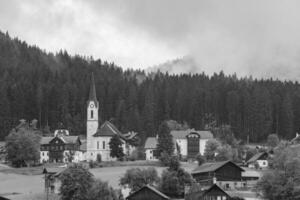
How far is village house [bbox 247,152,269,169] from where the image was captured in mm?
112956

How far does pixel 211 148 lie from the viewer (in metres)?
123

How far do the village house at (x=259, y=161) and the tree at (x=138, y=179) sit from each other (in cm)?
3218

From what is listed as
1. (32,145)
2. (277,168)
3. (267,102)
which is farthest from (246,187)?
(267,102)

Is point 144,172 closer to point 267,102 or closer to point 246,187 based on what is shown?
point 246,187

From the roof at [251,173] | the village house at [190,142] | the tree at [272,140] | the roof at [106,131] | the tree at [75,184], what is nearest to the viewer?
the tree at [75,184]

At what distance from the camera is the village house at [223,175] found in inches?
3656

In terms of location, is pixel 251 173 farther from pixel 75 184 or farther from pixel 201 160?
pixel 75 184

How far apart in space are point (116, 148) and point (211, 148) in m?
15.1

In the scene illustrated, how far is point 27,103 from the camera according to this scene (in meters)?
162

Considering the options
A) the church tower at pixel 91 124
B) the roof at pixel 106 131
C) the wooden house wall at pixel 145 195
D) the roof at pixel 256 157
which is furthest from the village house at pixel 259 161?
the wooden house wall at pixel 145 195

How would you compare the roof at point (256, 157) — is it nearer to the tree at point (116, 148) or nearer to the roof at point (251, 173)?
the roof at point (251, 173)

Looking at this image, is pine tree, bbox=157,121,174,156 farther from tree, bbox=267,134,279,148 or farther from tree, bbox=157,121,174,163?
tree, bbox=267,134,279,148

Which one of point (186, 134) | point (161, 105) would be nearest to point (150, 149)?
point (186, 134)

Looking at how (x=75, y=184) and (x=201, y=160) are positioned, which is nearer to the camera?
(x=75, y=184)
